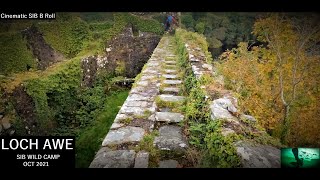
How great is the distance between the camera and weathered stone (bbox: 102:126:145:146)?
3.32m

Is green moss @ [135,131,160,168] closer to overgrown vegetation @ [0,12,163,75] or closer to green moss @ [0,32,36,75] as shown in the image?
green moss @ [0,32,36,75]

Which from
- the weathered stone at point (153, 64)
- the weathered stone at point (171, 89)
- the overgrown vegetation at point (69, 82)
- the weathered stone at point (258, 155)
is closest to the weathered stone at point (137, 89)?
the weathered stone at point (171, 89)

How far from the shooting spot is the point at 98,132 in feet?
19.6

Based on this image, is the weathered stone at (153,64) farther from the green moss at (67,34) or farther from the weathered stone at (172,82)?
the green moss at (67,34)

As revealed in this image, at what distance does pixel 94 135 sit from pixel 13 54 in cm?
331

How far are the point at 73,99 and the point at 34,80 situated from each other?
161 cm

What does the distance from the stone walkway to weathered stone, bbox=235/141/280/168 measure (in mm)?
749

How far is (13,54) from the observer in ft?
23.6

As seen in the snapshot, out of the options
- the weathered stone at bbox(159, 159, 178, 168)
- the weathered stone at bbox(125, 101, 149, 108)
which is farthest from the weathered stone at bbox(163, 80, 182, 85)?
the weathered stone at bbox(159, 159, 178, 168)

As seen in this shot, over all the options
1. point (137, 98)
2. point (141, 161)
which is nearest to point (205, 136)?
point (141, 161)

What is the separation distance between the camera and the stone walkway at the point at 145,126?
305cm

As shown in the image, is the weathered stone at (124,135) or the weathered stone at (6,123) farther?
the weathered stone at (6,123)
